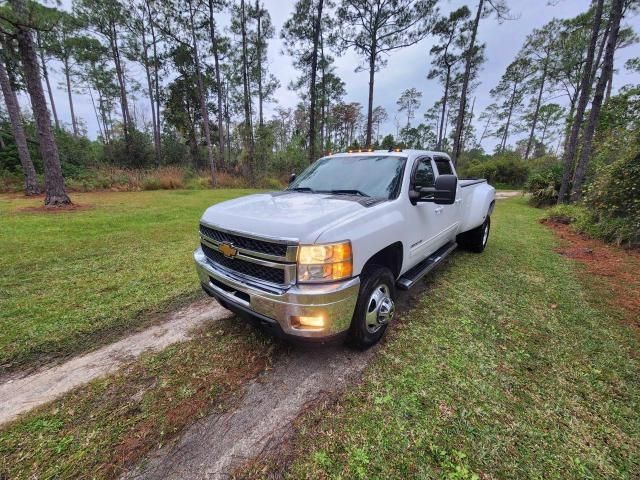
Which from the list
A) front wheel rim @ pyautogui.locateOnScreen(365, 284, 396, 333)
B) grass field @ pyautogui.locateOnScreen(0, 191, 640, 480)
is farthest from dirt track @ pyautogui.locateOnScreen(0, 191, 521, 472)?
front wheel rim @ pyautogui.locateOnScreen(365, 284, 396, 333)

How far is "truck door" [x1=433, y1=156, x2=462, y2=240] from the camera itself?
12.3 feet

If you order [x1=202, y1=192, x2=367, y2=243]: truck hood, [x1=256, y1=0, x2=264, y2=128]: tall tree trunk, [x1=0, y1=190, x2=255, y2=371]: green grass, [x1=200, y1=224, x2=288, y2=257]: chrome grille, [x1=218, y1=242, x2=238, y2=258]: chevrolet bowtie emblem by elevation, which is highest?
[x1=256, y1=0, x2=264, y2=128]: tall tree trunk

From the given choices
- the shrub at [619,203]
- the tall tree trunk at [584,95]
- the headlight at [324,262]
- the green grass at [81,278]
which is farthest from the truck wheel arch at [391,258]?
the tall tree trunk at [584,95]

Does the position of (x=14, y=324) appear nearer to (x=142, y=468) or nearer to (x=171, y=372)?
(x=171, y=372)

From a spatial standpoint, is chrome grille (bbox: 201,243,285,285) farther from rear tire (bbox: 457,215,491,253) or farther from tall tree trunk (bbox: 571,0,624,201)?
tall tree trunk (bbox: 571,0,624,201)

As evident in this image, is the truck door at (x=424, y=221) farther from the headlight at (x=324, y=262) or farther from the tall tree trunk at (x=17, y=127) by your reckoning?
the tall tree trunk at (x=17, y=127)

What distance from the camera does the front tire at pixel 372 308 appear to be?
2.33 m

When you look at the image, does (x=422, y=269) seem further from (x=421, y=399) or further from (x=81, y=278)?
(x=81, y=278)

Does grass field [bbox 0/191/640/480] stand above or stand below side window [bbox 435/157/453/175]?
below

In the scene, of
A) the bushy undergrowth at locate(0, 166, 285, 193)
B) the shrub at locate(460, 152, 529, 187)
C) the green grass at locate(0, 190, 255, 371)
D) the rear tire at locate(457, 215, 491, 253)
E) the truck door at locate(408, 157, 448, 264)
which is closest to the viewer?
the green grass at locate(0, 190, 255, 371)

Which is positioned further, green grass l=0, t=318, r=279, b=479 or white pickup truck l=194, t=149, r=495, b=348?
white pickup truck l=194, t=149, r=495, b=348

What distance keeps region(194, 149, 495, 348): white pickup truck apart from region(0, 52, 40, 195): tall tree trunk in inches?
576

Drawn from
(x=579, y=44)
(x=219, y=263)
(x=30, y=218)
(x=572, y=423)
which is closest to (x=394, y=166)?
(x=219, y=263)

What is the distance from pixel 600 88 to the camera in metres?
9.19
